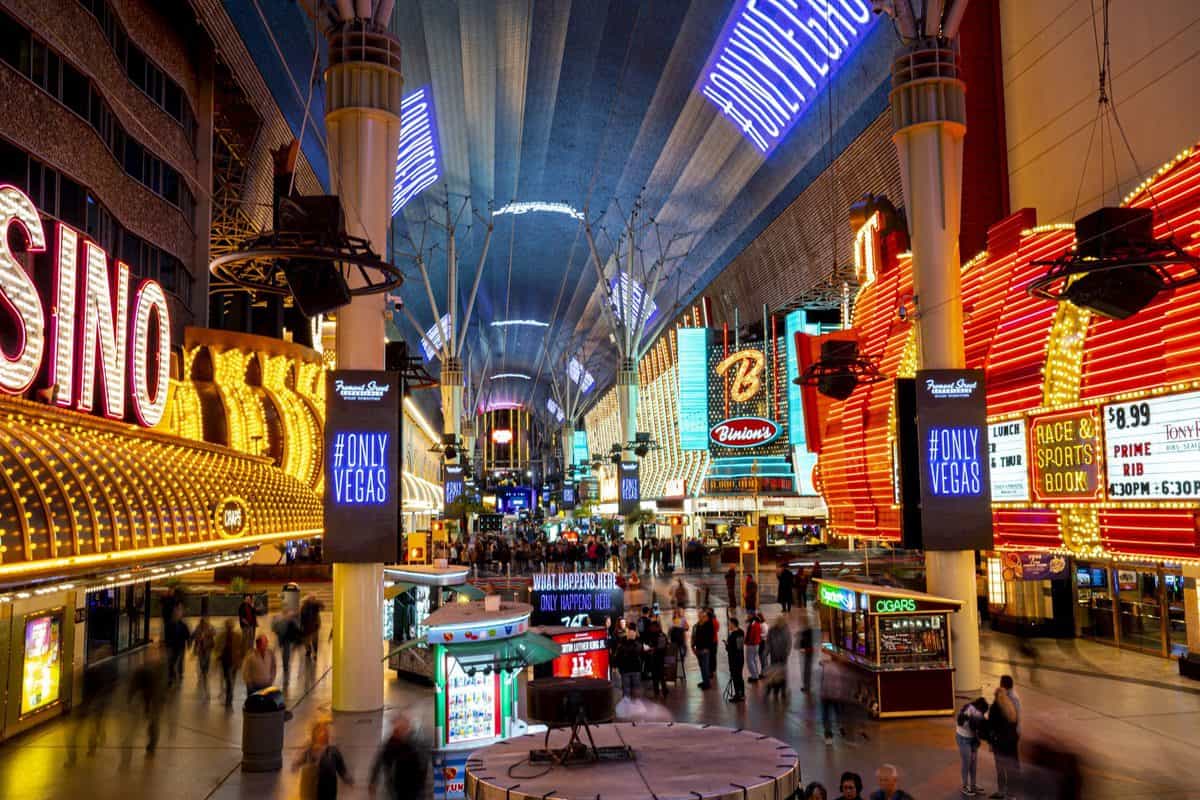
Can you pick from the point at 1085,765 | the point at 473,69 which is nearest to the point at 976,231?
the point at 1085,765

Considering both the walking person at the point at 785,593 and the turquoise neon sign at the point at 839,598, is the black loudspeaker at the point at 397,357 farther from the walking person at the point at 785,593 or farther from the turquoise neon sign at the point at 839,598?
the walking person at the point at 785,593

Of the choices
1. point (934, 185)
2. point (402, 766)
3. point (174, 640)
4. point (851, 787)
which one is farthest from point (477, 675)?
point (934, 185)

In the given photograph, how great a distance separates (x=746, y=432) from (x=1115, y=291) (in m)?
30.8

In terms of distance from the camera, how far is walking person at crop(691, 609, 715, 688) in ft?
57.6

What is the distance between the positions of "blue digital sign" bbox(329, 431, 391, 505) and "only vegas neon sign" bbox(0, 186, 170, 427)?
105 inches

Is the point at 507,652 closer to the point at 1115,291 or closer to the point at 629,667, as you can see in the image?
the point at 629,667

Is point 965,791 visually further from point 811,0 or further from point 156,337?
point 811,0

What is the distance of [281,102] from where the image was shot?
1135 inches

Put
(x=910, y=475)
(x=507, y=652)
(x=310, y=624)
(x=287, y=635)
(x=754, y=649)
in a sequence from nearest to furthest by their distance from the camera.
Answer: (x=507, y=652) < (x=910, y=475) < (x=754, y=649) < (x=287, y=635) < (x=310, y=624)

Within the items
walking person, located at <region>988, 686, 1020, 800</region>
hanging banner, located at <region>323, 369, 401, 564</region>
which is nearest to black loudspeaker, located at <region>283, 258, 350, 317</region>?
hanging banner, located at <region>323, 369, 401, 564</region>

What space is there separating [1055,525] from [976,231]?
7885 mm

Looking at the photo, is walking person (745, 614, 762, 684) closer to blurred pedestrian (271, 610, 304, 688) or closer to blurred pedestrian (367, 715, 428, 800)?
blurred pedestrian (271, 610, 304, 688)

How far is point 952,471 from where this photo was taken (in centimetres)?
1652

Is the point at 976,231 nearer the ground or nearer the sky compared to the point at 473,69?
nearer the ground
